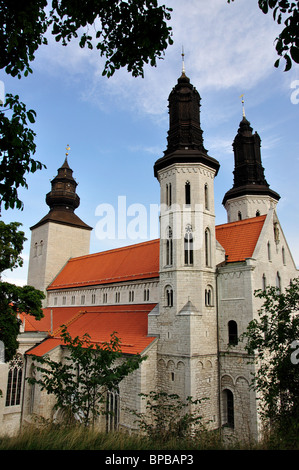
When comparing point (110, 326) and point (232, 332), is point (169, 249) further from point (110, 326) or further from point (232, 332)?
point (110, 326)

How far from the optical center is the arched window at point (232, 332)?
17.9 meters

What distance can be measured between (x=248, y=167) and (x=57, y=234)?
2206 centimetres

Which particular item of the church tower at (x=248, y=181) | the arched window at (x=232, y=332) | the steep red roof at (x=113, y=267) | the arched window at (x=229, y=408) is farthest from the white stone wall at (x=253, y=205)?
the arched window at (x=229, y=408)

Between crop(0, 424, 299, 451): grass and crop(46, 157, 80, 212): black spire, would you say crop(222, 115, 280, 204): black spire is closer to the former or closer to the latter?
crop(46, 157, 80, 212): black spire

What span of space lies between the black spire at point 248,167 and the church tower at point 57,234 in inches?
743

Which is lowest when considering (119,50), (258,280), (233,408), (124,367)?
(233,408)

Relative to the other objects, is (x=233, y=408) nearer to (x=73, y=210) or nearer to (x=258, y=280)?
(x=258, y=280)

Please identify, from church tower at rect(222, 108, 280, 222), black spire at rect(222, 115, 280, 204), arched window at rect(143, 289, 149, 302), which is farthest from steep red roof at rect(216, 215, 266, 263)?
black spire at rect(222, 115, 280, 204)

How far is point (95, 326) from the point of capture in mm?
23391

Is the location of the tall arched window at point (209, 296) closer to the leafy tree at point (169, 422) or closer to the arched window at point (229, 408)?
the arched window at point (229, 408)
